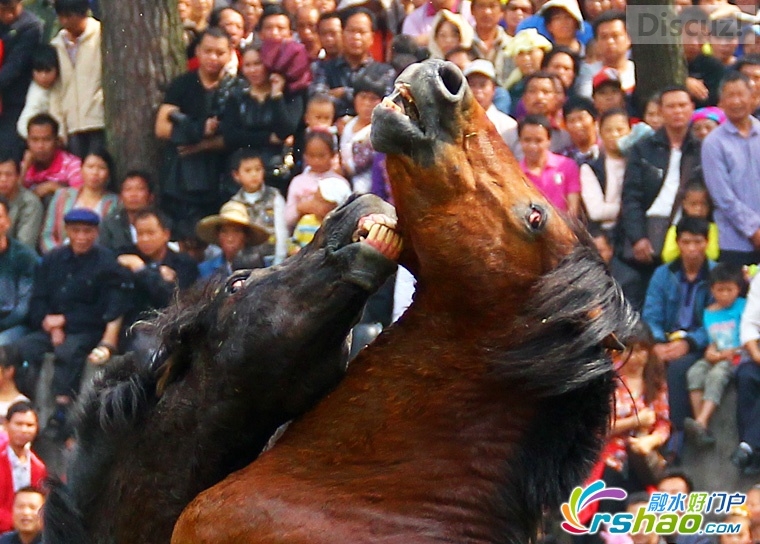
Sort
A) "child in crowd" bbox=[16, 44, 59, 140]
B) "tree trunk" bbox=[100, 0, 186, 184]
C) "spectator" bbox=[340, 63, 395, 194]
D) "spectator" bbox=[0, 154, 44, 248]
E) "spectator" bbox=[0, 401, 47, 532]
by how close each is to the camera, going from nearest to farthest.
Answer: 1. "spectator" bbox=[340, 63, 395, 194]
2. "spectator" bbox=[0, 401, 47, 532]
3. "spectator" bbox=[0, 154, 44, 248]
4. "tree trunk" bbox=[100, 0, 186, 184]
5. "child in crowd" bbox=[16, 44, 59, 140]

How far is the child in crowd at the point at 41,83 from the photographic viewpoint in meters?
9.79

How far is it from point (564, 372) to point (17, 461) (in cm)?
548

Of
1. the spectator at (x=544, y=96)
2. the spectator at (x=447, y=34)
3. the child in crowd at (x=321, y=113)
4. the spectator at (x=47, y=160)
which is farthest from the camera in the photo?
the spectator at (x=47, y=160)

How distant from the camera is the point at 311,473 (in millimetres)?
3094

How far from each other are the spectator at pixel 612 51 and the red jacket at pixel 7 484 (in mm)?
3794

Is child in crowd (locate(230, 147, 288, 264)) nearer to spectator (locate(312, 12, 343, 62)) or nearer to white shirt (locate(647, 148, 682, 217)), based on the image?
spectator (locate(312, 12, 343, 62))

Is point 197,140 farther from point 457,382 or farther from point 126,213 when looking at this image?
point 457,382

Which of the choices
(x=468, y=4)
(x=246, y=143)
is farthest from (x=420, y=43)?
(x=246, y=143)

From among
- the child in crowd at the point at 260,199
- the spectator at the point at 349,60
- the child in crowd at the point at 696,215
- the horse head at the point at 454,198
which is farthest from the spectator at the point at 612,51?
the horse head at the point at 454,198

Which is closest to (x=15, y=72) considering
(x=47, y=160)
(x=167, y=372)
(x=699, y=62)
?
(x=47, y=160)

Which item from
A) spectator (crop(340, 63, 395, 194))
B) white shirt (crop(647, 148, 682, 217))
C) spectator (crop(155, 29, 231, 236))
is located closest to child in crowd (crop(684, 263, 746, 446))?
white shirt (crop(647, 148, 682, 217))

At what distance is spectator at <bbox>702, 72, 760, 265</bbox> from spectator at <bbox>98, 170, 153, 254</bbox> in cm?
343

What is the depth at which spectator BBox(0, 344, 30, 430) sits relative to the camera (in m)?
8.48

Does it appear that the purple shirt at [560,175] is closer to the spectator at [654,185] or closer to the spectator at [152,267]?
the spectator at [654,185]
